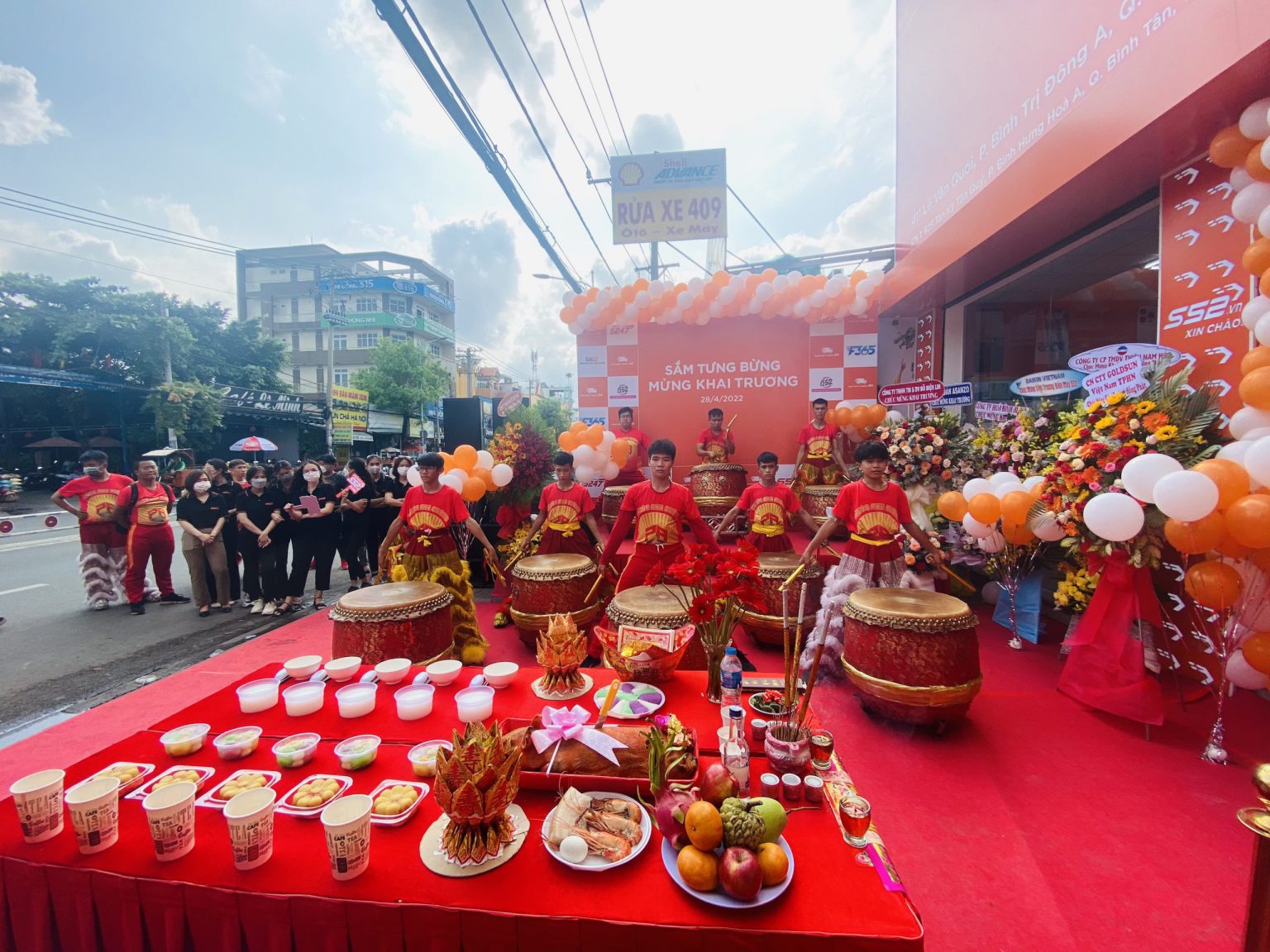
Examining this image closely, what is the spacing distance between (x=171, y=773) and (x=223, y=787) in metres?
0.26

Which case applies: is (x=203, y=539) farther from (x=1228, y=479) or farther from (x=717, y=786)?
(x=1228, y=479)

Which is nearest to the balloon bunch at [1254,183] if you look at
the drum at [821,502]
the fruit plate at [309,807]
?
the drum at [821,502]

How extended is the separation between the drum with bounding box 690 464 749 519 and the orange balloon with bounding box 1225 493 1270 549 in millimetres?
4381

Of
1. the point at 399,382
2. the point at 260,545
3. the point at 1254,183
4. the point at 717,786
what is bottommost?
the point at 260,545

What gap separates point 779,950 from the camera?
1.20 m

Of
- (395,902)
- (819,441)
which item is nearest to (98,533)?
(395,902)

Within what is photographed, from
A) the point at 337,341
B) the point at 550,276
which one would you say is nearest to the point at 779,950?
the point at 550,276

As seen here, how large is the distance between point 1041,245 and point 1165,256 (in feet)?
5.98

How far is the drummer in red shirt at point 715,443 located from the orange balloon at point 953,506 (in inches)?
137

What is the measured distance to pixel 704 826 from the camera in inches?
52.4

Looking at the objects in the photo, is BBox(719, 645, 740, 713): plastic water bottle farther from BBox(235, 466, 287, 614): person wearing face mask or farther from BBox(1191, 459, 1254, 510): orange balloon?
BBox(235, 466, 287, 614): person wearing face mask

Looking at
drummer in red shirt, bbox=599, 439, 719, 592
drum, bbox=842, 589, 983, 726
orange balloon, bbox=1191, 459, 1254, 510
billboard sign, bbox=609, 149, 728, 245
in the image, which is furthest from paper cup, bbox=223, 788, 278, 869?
billboard sign, bbox=609, 149, 728, 245

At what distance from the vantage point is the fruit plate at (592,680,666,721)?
209cm

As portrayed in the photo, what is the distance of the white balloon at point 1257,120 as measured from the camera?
2975mm
